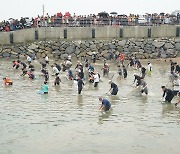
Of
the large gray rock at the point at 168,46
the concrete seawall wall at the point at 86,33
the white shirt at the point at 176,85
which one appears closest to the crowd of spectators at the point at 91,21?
the concrete seawall wall at the point at 86,33

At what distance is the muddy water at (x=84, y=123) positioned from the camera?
1304 centimetres

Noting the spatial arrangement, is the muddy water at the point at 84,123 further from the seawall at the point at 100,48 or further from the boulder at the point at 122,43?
A: the boulder at the point at 122,43

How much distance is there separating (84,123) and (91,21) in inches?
1139

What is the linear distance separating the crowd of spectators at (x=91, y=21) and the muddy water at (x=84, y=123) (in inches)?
805

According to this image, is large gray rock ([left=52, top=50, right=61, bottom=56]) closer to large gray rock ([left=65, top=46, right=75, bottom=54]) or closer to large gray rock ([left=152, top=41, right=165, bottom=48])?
large gray rock ([left=65, top=46, right=75, bottom=54])

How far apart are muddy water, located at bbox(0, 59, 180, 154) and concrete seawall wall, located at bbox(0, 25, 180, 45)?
19699mm

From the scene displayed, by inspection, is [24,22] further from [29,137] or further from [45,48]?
[29,137]

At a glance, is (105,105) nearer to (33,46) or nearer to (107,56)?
(107,56)

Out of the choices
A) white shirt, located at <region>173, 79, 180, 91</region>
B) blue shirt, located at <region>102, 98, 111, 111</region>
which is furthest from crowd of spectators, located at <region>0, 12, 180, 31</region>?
blue shirt, located at <region>102, 98, 111, 111</region>

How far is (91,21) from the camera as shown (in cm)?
4350

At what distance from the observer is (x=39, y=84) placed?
84.3 feet

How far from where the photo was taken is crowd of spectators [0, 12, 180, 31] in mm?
42844

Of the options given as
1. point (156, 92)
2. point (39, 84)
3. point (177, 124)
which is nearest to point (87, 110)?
point (177, 124)

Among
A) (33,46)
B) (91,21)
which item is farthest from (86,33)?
(33,46)
